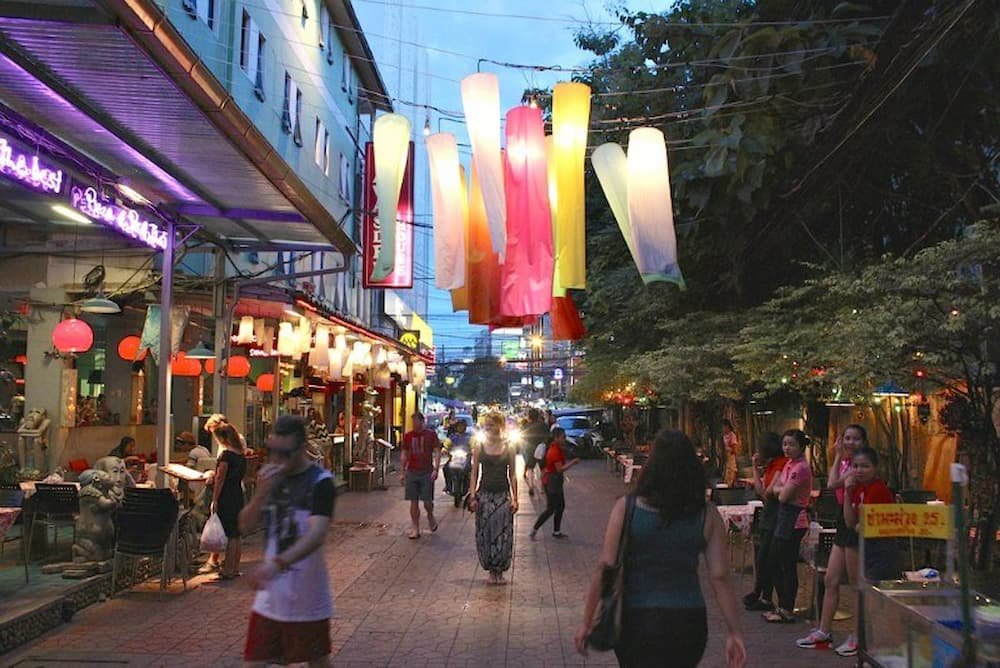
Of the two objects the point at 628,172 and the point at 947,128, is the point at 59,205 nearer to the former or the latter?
the point at 628,172

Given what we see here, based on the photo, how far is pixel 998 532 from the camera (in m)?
9.34

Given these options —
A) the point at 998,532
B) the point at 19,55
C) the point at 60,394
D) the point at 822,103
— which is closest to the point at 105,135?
the point at 19,55

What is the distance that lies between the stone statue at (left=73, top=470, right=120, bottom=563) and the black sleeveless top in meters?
3.70

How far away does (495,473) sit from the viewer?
9039 mm

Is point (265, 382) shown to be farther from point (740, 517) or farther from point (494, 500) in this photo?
point (740, 517)

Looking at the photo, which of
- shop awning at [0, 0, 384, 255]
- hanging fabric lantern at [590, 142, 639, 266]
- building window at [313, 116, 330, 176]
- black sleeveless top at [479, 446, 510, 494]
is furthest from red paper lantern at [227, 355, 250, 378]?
building window at [313, 116, 330, 176]

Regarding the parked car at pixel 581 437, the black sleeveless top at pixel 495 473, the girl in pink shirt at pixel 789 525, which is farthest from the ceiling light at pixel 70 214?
the parked car at pixel 581 437

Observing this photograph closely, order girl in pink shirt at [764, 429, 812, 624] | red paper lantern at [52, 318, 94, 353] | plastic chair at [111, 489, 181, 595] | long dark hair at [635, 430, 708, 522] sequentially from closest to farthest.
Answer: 1. long dark hair at [635, 430, 708, 522]
2. girl in pink shirt at [764, 429, 812, 624]
3. plastic chair at [111, 489, 181, 595]
4. red paper lantern at [52, 318, 94, 353]

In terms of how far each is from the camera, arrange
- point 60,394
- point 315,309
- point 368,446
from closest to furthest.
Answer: point 60,394 < point 315,309 < point 368,446

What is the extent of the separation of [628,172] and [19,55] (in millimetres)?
5397

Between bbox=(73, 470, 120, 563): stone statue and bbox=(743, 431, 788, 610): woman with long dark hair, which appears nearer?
bbox=(743, 431, 788, 610): woman with long dark hair

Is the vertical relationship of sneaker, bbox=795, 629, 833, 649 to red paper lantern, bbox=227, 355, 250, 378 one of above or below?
below

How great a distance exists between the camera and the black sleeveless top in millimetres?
9023

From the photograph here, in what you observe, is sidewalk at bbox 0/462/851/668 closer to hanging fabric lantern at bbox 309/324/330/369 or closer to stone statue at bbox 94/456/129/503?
stone statue at bbox 94/456/129/503
